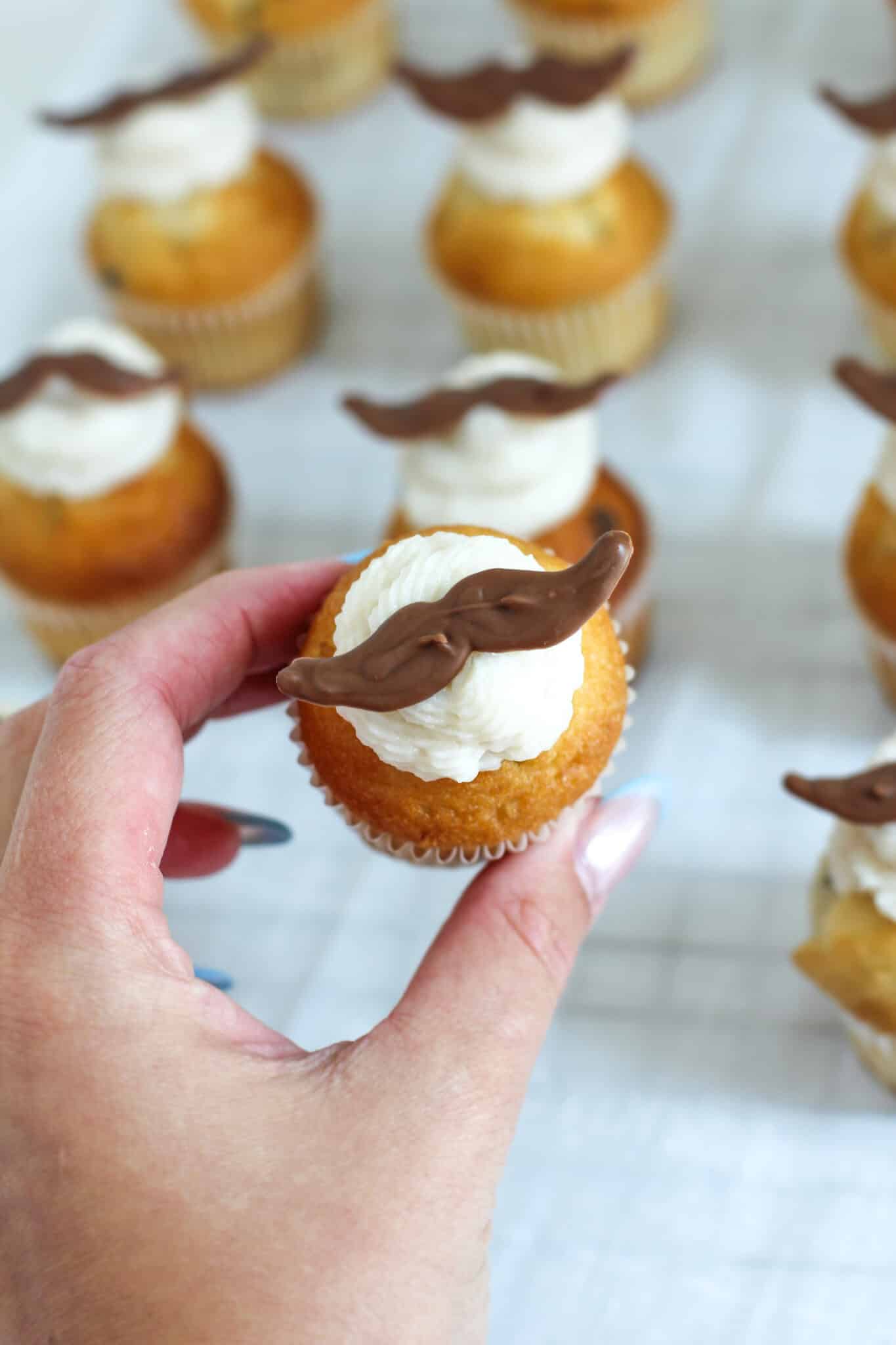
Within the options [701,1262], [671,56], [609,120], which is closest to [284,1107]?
[701,1262]

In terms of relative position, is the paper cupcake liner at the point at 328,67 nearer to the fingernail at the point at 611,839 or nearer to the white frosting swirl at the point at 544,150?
the white frosting swirl at the point at 544,150

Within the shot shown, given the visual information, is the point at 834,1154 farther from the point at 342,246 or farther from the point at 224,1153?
the point at 342,246

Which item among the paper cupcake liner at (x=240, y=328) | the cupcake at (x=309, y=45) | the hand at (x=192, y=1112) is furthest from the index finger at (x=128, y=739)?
the cupcake at (x=309, y=45)

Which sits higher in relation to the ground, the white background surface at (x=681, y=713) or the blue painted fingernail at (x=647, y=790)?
the blue painted fingernail at (x=647, y=790)

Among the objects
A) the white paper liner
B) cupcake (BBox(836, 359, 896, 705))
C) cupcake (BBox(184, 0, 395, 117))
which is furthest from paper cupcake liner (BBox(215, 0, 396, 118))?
cupcake (BBox(836, 359, 896, 705))

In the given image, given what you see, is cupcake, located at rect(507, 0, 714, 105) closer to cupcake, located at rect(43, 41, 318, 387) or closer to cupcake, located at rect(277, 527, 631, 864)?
cupcake, located at rect(43, 41, 318, 387)

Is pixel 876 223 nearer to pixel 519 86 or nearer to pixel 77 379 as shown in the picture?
pixel 519 86
